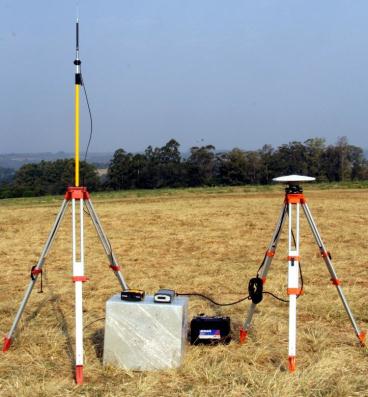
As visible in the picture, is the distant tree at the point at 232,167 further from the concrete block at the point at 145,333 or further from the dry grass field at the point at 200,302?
the concrete block at the point at 145,333

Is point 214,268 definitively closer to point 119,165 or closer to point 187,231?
point 187,231

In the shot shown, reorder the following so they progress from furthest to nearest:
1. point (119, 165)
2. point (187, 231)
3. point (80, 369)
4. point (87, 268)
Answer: point (119, 165), point (187, 231), point (87, 268), point (80, 369)

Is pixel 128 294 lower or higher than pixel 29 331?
higher

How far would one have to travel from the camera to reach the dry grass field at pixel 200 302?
4.85m

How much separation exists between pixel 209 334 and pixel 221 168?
164 feet

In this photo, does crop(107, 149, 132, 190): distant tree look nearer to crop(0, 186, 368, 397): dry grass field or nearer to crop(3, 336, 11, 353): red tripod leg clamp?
crop(0, 186, 368, 397): dry grass field

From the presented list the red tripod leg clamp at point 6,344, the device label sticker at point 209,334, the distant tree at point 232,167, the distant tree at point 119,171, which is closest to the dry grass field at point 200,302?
the red tripod leg clamp at point 6,344

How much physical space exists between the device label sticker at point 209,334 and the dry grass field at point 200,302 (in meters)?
0.16

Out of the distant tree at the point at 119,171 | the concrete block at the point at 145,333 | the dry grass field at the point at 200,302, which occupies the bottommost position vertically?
the dry grass field at the point at 200,302

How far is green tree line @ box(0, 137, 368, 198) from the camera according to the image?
54.6 meters

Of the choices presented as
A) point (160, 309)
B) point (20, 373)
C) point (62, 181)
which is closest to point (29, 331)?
point (20, 373)

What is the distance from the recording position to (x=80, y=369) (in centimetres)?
486

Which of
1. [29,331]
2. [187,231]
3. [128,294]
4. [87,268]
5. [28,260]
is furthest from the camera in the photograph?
[187,231]

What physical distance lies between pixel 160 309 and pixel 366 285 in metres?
4.81
